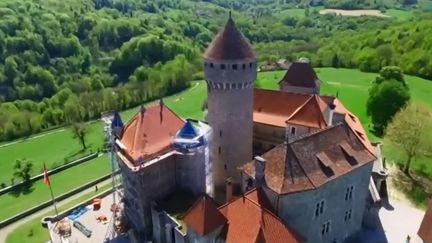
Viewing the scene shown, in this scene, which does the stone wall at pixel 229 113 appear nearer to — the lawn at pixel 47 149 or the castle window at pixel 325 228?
the castle window at pixel 325 228

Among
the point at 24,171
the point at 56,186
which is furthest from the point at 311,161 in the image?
the point at 24,171

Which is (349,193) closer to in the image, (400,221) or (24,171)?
(400,221)

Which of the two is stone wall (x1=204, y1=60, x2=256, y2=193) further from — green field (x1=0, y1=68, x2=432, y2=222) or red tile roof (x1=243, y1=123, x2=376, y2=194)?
green field (x1=0, y1=68, x2=432, y2=222)

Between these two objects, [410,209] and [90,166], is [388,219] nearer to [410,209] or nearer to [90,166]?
[410,209]

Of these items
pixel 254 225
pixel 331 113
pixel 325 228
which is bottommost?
pixel 325 228

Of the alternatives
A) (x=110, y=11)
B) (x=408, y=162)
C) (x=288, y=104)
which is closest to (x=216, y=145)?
(x=288, y=104)

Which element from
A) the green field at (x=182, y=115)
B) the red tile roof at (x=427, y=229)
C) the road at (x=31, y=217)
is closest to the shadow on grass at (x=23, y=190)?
the green field at (x=182, y=115)
